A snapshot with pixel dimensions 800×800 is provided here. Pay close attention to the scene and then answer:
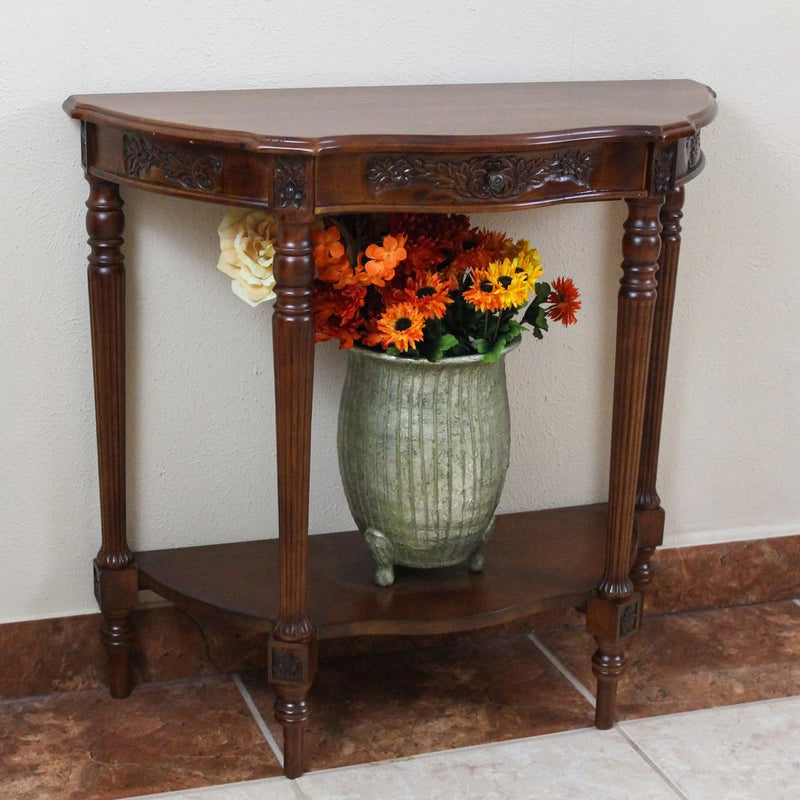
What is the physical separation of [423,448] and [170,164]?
0.51m

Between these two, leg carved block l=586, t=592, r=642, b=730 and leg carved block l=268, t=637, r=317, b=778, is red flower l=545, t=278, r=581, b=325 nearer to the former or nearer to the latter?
leg carved block l=586, t=592, r=642, b=730

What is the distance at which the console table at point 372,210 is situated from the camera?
4.66 ft

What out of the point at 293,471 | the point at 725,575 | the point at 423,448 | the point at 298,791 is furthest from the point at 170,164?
the point at 725,575

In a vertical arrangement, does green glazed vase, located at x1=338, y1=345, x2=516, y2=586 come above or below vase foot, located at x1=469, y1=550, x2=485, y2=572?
above

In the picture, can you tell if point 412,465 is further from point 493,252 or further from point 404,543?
point 493,252

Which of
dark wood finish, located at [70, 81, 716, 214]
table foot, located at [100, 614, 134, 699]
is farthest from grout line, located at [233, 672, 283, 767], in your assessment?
dark wood finish, located at [70, 81, 716, 214]

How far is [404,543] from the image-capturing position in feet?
5.79

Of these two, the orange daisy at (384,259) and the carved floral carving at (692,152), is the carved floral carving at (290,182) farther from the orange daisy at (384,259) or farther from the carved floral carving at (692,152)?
the carved floral carving at (692,152)

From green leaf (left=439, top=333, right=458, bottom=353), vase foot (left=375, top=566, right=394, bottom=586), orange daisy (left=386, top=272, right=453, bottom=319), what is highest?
orange daisy (left=386, top=272, right=453, bottom=319)

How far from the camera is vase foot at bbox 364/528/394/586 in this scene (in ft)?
5.80

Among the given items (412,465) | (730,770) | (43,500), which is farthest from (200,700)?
(730,770)

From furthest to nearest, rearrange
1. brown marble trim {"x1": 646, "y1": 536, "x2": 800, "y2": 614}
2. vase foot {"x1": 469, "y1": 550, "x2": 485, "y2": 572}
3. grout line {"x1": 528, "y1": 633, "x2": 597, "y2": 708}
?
1. brown marble trim {"x1": 646, "y1": 536, "x2": 800, "y2": 614}
2. grout line {"x1": 528, "y1": 633, "x2": 597, "y2": 708}
3. vase foot {"x1": 469, "y1": 550, "x2": 485, "y2": 572}

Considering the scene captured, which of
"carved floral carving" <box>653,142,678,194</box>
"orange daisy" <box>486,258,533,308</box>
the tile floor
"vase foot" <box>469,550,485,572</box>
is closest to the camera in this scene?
"carved floral carving" <box>653,142,678,194</box>

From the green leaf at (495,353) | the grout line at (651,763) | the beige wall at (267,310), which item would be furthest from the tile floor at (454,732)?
the green leaf at (495,353)
